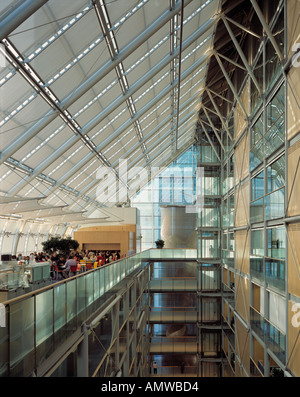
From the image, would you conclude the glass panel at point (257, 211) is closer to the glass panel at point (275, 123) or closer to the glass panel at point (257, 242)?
the glass panel at point (257, 242)

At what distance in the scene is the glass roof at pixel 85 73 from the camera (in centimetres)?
1112

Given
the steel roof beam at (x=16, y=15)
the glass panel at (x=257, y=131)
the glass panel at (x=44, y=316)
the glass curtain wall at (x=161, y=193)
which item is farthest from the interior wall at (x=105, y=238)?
the glass panel at (x=44, y=316)

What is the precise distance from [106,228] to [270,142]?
24.6 m

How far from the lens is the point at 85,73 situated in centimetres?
1358

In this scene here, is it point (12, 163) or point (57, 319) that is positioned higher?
point (12, 163)

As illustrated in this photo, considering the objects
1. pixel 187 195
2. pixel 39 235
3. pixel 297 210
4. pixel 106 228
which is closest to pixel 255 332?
pixel 297 210

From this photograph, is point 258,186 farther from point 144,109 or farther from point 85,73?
point 85,73

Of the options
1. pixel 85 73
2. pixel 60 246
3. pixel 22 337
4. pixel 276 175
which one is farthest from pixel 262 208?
pixel 22 337

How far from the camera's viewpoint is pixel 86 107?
53.2ft

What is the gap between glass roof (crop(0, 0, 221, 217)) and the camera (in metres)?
11.1

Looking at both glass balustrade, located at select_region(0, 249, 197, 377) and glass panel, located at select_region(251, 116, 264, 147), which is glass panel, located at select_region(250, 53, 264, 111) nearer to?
glass panel, located at select_region(251, 116, 264, 147)

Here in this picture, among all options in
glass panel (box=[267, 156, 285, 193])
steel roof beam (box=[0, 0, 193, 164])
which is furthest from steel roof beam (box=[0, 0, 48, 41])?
glass panel (box=[267, 156, 285, 193])
